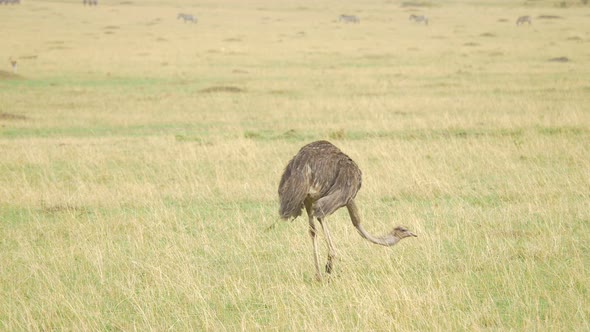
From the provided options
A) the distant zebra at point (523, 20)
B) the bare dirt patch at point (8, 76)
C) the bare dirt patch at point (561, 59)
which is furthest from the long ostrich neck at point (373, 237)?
the distant zebra at point (523, 20)

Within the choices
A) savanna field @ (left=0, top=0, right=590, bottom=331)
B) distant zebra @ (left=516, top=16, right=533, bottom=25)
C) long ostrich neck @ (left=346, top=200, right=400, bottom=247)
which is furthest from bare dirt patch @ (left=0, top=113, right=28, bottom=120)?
distant zebra @ (left=516, top=16, right=533, bottom=25)

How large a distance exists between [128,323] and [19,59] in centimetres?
2768

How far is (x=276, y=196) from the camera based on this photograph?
10375 millimetres

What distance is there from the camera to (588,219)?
8625 mm

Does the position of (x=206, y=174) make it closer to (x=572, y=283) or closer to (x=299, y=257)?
(x=299, y=257)

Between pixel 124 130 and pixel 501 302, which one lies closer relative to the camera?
pixel 501 302

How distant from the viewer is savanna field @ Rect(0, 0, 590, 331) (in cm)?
612

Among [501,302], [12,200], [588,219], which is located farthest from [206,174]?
[501,302]

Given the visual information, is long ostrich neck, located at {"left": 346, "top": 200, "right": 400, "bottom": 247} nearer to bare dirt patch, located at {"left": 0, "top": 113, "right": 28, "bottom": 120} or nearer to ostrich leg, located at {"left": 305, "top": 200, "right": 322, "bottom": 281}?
ostrich leg, located at {"left": 305, "top": 200, "right": 322, "bottom": 281}

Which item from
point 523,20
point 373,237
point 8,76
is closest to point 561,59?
point 8,76

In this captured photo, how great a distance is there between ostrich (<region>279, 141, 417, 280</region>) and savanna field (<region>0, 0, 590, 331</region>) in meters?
0.40

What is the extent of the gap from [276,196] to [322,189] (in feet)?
12.8

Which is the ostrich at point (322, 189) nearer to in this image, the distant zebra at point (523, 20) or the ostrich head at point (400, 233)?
the ostrich head at point (400, 233)

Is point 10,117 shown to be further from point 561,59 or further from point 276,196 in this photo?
Answer: point 561,59
